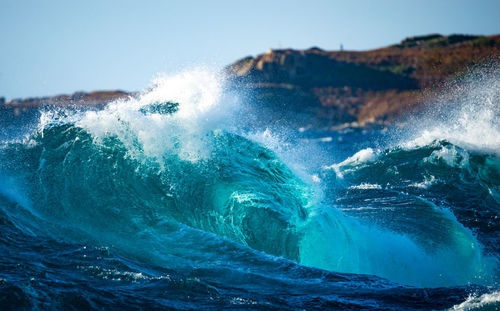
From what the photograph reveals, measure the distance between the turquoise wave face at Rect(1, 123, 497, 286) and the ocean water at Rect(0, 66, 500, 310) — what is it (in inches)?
1.1

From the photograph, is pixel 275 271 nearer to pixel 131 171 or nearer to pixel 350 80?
pixel 131 171

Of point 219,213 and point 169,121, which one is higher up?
point 169,121

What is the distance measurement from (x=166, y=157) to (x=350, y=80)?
450 ft

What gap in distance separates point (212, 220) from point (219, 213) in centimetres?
19

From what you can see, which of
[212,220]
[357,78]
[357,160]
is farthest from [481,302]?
[357,78]

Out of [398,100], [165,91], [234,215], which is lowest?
[234,215]

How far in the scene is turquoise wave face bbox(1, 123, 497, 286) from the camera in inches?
294

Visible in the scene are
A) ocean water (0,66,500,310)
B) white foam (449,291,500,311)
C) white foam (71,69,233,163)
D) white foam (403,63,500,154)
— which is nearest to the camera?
white foam (449,291,500,311)

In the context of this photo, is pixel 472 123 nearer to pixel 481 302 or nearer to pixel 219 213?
pixel 219 213

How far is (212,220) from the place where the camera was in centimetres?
848

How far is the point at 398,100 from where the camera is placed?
406 ft

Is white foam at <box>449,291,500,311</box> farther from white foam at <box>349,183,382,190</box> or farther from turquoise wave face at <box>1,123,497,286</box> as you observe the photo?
white foam at <box>349,183,382,190</box>

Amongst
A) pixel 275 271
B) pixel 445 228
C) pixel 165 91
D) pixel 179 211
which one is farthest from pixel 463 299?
pixel 165 91

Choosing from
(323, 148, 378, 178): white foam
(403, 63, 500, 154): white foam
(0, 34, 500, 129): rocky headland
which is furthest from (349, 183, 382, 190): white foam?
(0, 34, 500, 129): rocky headland
